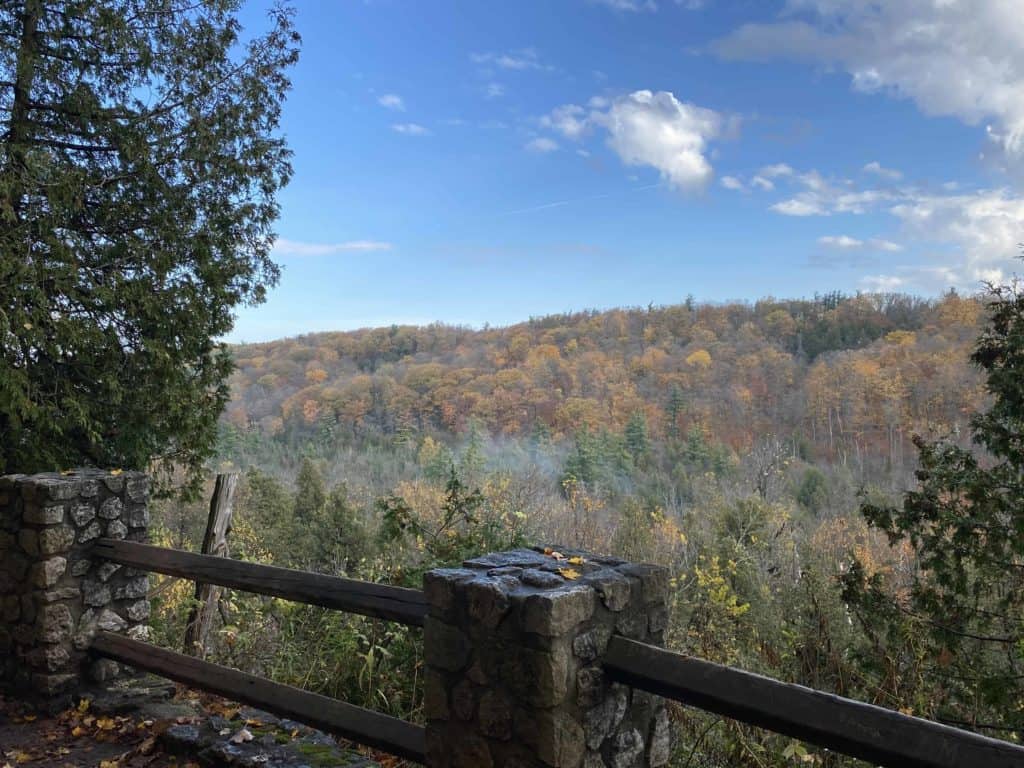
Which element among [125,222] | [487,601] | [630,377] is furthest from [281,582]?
[630,377]

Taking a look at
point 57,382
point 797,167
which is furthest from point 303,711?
point 797,167

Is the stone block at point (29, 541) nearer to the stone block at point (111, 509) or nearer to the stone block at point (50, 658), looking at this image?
the stone block at point (111, 509)

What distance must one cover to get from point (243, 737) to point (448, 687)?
4.83 feet

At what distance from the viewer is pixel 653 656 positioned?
2.22 m

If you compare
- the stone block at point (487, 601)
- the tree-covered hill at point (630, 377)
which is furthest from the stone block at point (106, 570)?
the tree-covered hill at point (630, 377)

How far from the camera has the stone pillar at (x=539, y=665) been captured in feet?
7.06

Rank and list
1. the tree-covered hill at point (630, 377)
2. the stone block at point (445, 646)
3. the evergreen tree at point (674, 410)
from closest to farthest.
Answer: the stone block at point (445, 646) < the tree-covered hill at point (630, 377) < the evergreen tree at point (674, 410)

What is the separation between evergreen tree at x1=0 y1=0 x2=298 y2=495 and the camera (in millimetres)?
6469

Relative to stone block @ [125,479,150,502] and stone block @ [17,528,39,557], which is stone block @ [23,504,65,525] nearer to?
stone block @ [17,528,39,557]

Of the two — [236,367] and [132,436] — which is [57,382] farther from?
[236,367]

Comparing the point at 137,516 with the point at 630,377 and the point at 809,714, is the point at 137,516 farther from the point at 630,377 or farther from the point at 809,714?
the point at 630,377

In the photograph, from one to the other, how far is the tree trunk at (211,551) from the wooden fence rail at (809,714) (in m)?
5.59

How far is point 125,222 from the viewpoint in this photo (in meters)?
7.35

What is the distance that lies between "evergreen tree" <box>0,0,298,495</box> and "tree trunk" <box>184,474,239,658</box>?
1.90 ft
